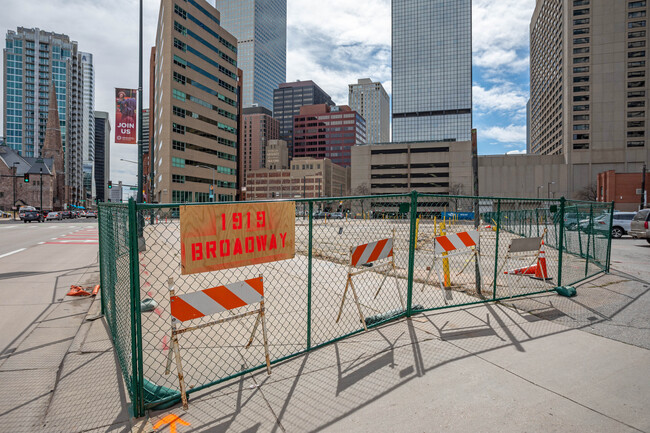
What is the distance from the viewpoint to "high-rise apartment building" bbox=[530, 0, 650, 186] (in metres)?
92.9

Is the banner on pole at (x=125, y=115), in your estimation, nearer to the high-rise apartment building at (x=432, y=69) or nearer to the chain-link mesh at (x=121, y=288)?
the chain-link mesh at (x=121, y=288)

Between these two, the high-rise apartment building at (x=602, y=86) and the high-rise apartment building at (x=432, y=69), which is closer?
the high-rise apartment building at (x=602, y=86)

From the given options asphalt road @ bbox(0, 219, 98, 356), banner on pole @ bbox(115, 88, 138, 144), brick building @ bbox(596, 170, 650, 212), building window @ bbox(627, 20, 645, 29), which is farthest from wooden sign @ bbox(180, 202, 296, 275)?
building window @ bbox(627, 20, 645, 29)

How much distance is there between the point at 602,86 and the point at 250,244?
413 feet

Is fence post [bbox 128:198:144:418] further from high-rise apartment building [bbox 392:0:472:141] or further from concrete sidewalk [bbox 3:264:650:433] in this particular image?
high-rise apartment building [bbox 392:0:472:141]

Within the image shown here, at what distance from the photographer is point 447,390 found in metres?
3.51

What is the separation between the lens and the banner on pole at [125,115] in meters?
18.2

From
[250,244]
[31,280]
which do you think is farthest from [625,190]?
[31,280]

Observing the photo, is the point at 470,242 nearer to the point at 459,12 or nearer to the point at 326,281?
the point at 326,281

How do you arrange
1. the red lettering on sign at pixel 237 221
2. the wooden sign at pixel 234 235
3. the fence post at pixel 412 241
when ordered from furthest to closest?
the fence post at pixel 412 241
the red lettering on sign at pixel 237 221
the wooden sign at pixel 234 235

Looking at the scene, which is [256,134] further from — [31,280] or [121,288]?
[121,288]

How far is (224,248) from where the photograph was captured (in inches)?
141

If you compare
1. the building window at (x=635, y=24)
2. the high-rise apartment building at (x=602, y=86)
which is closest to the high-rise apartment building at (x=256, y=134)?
the high-rise apartment building at (x=602, y=86)

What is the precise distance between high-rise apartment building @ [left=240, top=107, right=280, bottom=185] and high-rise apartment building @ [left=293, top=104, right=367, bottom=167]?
1995 cm
